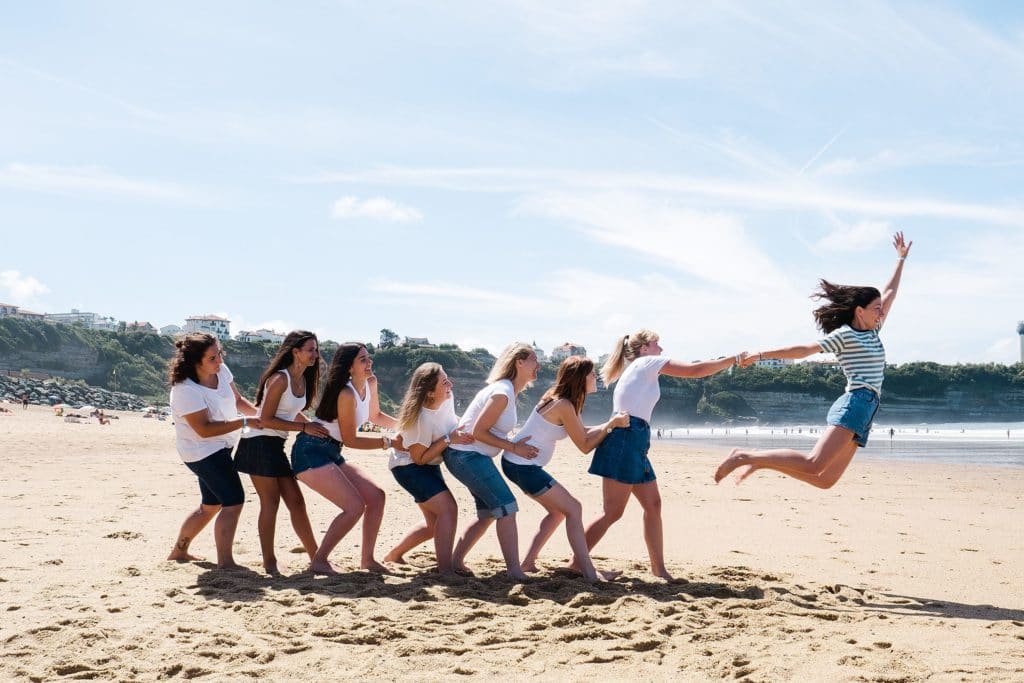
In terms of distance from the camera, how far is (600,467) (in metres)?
5.96

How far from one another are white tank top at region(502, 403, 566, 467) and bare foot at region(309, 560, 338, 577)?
58.3 inches

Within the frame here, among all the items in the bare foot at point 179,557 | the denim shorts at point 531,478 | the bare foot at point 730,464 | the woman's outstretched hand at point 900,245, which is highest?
the woman's outstretched hand at point 900,245

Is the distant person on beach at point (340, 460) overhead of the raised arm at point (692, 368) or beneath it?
beneath

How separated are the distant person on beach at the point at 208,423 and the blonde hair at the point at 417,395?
104cm

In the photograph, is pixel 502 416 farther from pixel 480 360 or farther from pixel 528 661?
pixel 480 360

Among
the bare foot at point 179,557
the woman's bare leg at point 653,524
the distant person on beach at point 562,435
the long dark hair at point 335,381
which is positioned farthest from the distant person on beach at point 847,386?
the bare foot at point 179,557

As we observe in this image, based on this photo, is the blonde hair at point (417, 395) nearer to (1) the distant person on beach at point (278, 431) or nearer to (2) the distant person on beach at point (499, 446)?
(2) the distant person on beach at point (499, 446)

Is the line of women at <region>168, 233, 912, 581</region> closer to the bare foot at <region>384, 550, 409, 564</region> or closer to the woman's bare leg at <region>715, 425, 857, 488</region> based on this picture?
the woman's bare leg at <region>715, 425, 857, 488</region>

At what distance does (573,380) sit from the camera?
582 centimetres

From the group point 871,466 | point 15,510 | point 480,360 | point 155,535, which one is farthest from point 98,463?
point 480,360

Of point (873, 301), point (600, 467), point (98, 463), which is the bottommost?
point (98, 463)

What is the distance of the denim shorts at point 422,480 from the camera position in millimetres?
6008

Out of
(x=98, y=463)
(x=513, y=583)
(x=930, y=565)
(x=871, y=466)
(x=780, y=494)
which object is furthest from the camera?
(x=871, y=466)

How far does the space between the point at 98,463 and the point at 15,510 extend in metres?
5.83
